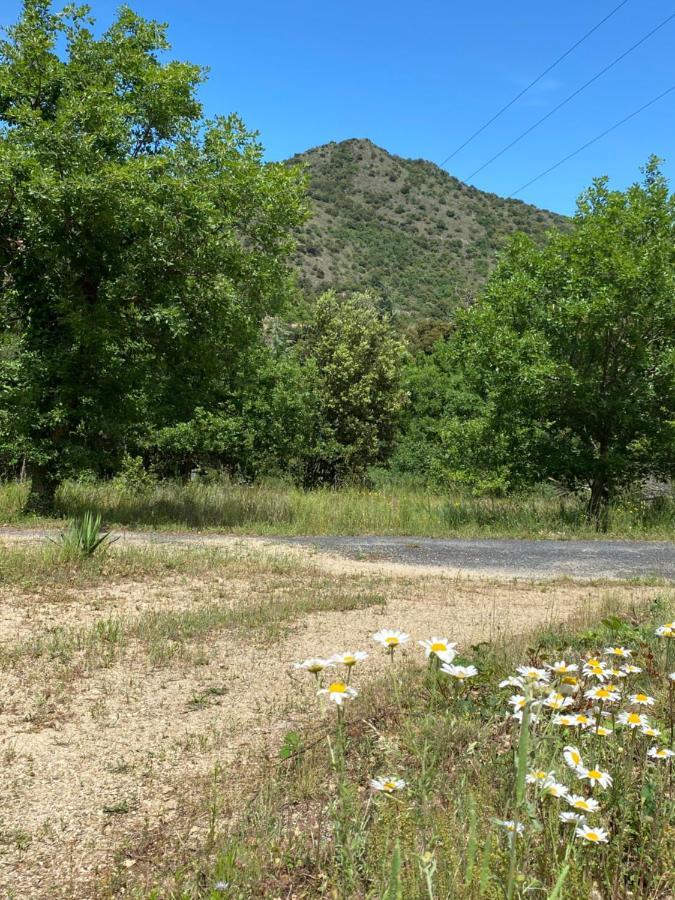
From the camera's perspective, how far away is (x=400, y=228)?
82.8 metres

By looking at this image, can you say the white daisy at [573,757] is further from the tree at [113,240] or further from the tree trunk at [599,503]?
the tree trunk at [599,503]

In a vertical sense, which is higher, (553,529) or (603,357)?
(603,357)

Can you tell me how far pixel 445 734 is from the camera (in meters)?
3.37

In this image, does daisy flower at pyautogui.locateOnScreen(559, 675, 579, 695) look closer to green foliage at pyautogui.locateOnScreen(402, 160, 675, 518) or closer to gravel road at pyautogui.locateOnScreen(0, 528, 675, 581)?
gravel road at pyautogui.locateOnScreen(0, 528, 675, 581)

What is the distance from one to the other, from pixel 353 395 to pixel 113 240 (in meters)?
15.5

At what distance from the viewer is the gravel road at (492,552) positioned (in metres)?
9.77

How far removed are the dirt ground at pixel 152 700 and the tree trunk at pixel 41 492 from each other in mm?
6268

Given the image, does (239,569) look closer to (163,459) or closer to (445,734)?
(445,734)

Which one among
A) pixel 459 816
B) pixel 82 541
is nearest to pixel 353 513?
pixel 82 541

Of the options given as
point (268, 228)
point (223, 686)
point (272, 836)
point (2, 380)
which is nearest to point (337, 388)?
point (268, 228)

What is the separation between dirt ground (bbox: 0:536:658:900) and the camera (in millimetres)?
2852

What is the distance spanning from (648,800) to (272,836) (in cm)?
136

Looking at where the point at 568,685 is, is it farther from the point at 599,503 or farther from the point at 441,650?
the point at 599,503

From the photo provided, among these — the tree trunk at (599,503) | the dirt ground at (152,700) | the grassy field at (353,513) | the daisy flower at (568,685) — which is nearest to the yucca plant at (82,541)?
the dirt ground at (152,700)
